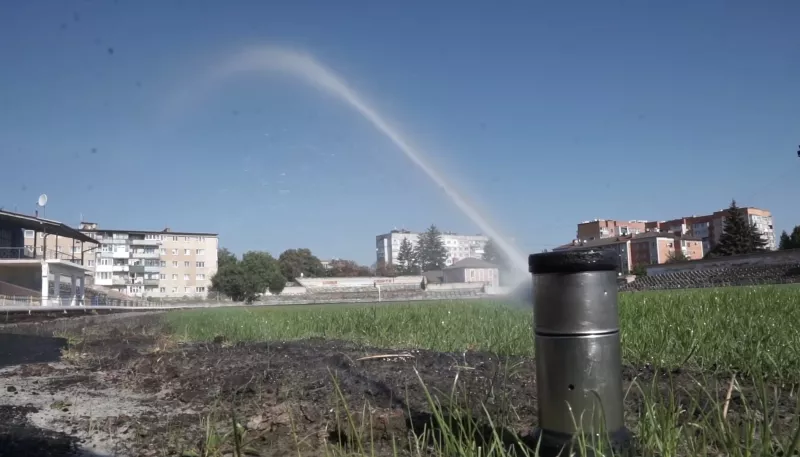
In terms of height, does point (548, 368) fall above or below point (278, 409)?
above

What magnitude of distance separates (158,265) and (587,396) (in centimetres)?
10243

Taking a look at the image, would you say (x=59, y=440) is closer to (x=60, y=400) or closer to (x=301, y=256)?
(x=60, y=400)

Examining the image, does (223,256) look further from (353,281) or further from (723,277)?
(723,277)

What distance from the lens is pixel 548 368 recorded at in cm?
206

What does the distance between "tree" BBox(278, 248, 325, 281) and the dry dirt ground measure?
304ft

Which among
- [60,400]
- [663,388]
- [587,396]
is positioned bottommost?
[60,400]

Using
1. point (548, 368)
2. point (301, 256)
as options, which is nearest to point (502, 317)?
point (548, 368)

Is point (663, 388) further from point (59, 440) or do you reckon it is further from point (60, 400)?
point (60, 400)

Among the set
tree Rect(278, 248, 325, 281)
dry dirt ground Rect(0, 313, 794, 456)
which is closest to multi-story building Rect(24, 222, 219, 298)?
tree Rect(278, 248, 325, 281)

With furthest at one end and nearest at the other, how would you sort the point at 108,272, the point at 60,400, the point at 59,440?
the point at 108,272 → the point at 60,400 → the point at 59,440

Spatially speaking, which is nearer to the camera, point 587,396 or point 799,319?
point 587,396

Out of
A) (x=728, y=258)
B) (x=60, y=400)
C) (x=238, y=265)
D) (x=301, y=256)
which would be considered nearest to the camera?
(x=60, y=400)

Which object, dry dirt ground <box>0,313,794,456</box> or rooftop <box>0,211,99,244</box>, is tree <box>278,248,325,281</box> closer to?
rooftop <box>0,211,99,244</box>

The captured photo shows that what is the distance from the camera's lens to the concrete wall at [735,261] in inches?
1629
